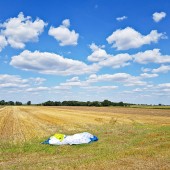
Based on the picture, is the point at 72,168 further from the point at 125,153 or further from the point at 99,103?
the point at 99,103

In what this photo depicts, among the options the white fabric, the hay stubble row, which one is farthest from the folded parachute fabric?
the hay stubble row

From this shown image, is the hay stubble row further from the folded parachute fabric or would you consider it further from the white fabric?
the white fabric

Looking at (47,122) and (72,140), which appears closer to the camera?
(72,140)

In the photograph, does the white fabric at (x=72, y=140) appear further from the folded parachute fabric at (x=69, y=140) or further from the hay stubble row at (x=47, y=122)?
the hay stubble row at (x=47, y=122)

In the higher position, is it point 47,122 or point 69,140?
point 47,122

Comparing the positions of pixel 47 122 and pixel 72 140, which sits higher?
pixel 47 122

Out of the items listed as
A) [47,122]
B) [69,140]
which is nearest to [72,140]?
[69,140]

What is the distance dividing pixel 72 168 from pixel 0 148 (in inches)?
309

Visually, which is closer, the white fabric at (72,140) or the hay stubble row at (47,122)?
the white fabric at (72,140)

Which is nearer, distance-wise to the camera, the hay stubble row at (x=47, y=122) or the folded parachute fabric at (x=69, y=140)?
the folded parachute fabric at (x=69, y=140)

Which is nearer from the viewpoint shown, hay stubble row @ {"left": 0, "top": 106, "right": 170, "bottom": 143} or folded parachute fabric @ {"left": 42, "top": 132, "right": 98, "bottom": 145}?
folded parachute fabric @ {"left": 42, "top": 132, "right": 98, "bottom": 145}

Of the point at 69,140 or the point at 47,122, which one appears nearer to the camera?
A: the point at 69,140

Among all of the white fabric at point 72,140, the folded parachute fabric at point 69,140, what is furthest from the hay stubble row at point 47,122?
the white fabric at point 72,140

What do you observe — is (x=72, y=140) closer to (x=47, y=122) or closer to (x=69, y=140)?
(x=69, y=140)
